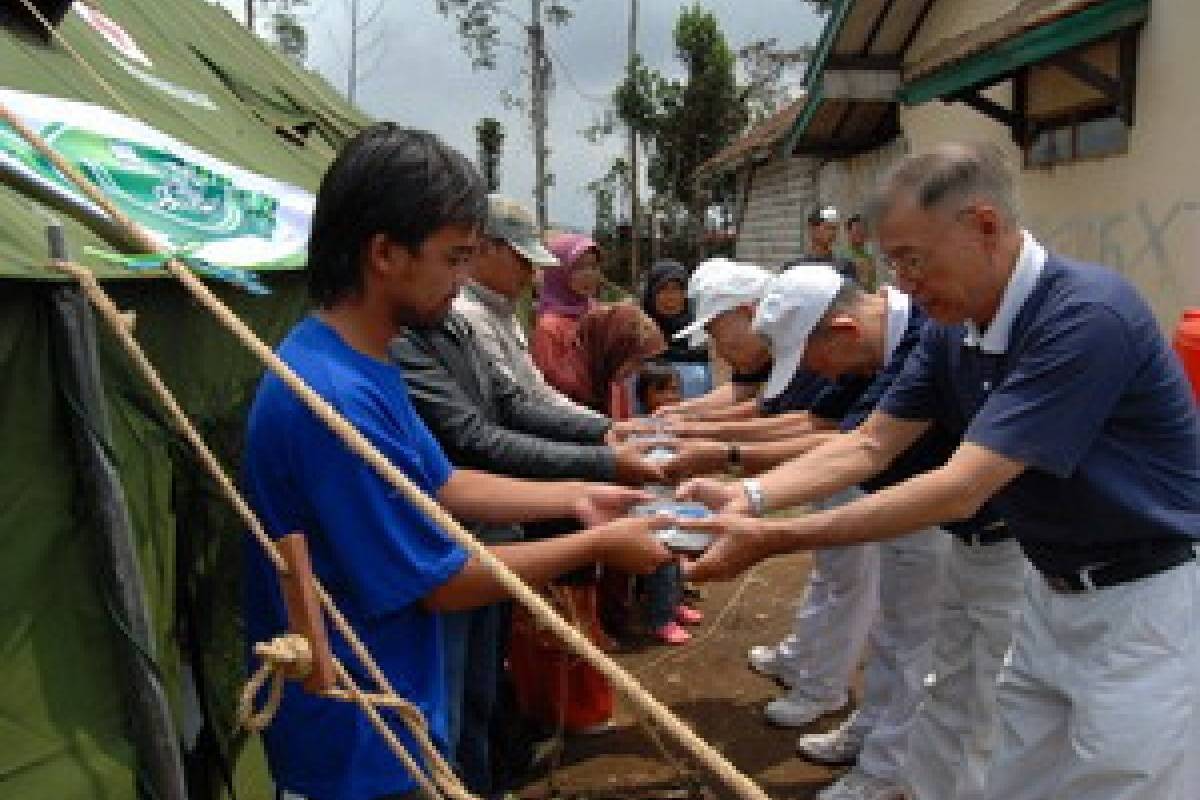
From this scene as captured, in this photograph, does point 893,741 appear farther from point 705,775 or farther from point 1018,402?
point 1018,402

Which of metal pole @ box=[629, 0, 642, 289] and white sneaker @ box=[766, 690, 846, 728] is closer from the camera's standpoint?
white sneaker @ box=[766, 690, 846, 728]

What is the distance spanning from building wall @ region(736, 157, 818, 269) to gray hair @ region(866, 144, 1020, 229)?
40.7 feet

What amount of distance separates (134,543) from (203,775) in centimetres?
74

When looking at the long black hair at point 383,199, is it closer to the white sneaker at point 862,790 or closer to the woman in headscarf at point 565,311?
the white sneaker at point 862,790

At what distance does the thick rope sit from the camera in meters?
1.07

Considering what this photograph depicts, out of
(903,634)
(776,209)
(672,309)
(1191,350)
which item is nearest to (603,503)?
(903,634)

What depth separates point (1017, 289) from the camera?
2.20m

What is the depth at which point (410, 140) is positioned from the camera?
169 cm

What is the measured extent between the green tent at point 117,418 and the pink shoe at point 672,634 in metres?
2.71

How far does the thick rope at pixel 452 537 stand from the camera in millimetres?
1071

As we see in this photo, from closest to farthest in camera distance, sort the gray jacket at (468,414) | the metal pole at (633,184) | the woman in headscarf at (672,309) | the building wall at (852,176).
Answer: the gray jacket at (468,414) < the woman in headscarf at (672,309) < the building wall at (852,176) < the metal pole at (633,184)

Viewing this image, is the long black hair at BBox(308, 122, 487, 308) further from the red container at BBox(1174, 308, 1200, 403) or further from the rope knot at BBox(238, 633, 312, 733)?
the red container at BBox(1174, 308, 1200, 403)

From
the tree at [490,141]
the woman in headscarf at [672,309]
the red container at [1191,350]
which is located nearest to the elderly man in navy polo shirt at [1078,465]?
the red container at [1191,350]

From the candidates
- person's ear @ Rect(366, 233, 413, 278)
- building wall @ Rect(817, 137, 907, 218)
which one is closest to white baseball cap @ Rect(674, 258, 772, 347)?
person's ear @ Rect(366, 233, 413, 278)
